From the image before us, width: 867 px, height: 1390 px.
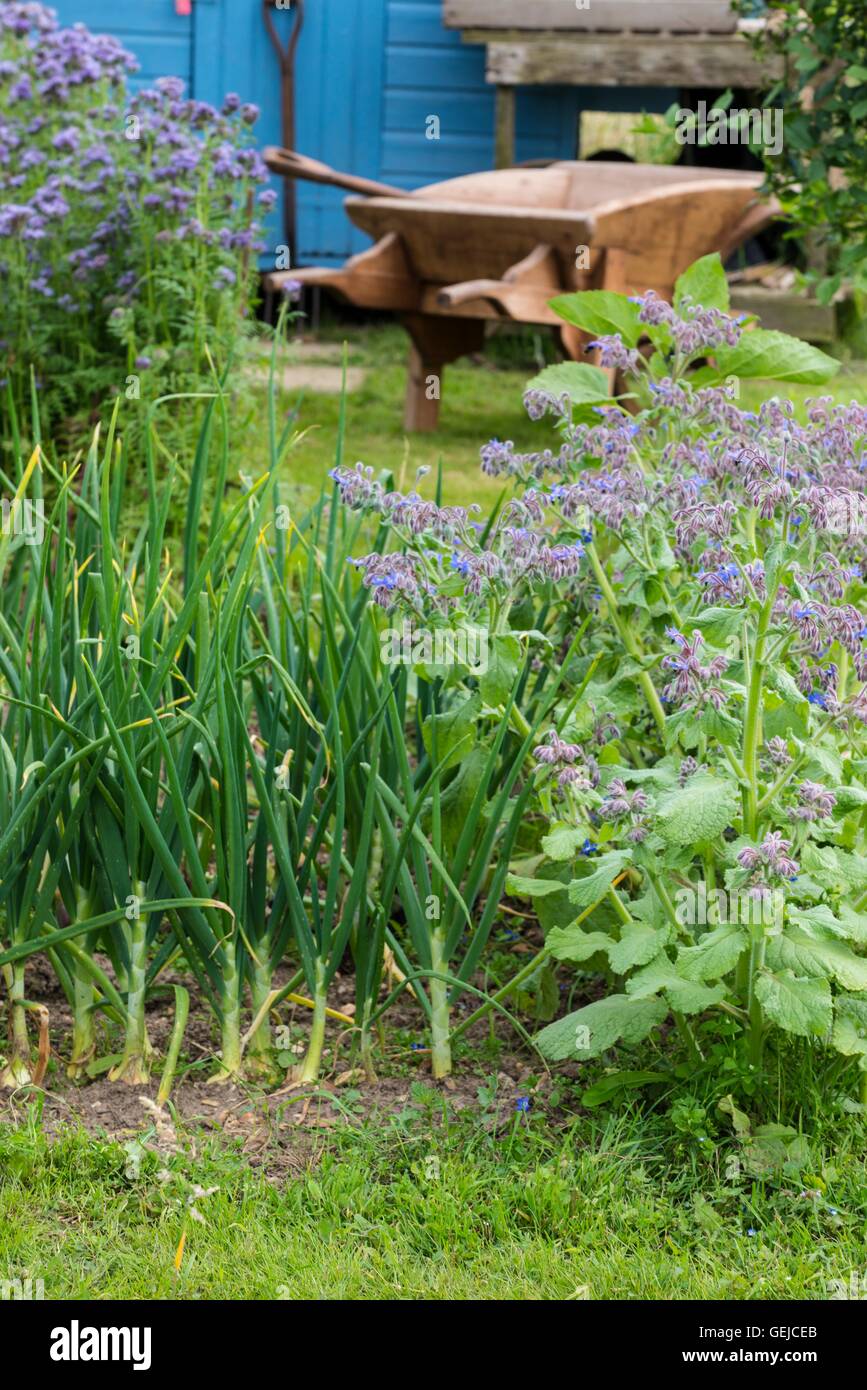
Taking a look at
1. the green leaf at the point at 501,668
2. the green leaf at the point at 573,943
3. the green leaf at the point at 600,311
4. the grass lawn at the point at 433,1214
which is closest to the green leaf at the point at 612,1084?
the grass lawn at the point at 433,1214

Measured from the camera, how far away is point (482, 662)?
2.06m

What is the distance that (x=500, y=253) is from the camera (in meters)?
5.68

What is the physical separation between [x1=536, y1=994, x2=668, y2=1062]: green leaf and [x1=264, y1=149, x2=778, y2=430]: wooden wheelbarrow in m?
3.49

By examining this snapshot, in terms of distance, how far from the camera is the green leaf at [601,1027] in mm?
1972

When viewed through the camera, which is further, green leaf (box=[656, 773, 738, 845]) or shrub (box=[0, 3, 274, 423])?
shrub (box=[0, 3, 274, 423])

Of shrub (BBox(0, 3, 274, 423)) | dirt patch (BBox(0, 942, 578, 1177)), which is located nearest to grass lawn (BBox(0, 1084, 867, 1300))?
dirt patch (BBox(0, 942, 578, 1177))

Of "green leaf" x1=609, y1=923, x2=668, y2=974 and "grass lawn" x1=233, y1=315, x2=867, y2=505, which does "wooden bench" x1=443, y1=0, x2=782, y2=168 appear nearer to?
"grass lawn" x1=233, y1=315, x2=867, y2=505

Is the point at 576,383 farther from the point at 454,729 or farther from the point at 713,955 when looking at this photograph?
the point at 713,955

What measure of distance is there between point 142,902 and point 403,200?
176 inches

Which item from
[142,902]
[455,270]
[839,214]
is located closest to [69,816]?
[142,902]

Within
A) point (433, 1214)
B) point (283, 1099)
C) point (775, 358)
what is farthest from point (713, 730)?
point (775, 358)

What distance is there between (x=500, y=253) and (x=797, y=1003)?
4393 mm

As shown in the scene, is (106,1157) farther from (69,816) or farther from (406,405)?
(406,405)

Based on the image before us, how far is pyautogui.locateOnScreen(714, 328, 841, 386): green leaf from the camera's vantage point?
8.29 feet
